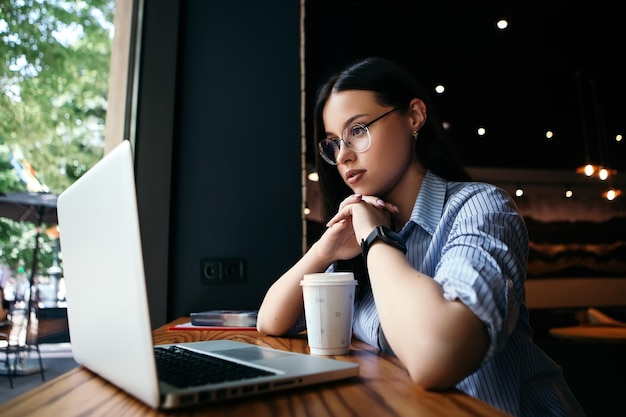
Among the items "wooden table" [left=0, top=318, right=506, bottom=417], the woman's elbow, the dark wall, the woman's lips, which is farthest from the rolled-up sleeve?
the dark wall

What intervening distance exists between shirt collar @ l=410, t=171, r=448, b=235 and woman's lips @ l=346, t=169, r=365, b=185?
0.52 ft

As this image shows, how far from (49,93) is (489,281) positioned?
1396 millimetres

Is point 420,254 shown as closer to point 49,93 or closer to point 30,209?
point 30,209

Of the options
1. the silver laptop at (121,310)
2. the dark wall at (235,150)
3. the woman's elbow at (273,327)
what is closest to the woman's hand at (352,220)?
the woman's elbow at (273,327)

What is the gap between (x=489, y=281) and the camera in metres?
0.72

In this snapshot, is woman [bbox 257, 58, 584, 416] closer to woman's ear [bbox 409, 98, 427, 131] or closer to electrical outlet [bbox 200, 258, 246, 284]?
woman's ear [bbox 409, 98, 427, 131]

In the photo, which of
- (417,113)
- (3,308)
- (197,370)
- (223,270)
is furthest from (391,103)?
(3,308)

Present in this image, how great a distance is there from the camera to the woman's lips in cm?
124

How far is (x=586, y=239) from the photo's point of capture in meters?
7.50

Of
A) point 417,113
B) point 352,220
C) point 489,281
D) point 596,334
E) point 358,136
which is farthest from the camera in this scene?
point 596,334

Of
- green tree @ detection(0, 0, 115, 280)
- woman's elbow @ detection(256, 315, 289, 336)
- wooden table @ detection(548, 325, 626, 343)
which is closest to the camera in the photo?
woman's elbow @ detection(256, 315, 289, 336)

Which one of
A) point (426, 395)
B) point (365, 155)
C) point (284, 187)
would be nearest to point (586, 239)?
point (284, 187)

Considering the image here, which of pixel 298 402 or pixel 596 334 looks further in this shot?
pixel 596 334

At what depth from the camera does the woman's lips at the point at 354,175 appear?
48.8 inches
